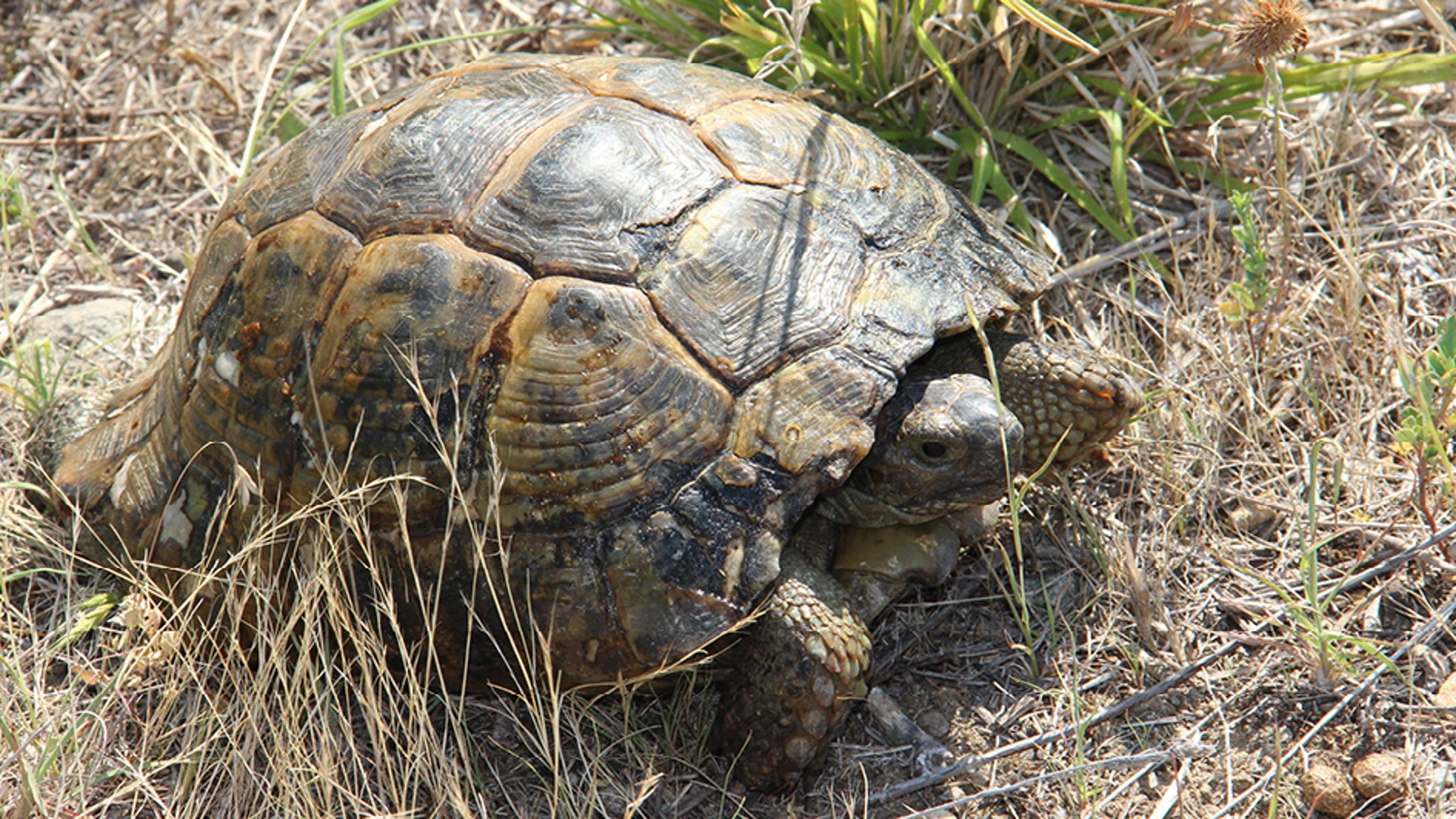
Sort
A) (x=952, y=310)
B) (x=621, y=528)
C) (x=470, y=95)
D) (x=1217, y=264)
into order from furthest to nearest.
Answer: (x=1217, y=264), (x=470, y=95), (x=952, y=310), (x=621, y=528)

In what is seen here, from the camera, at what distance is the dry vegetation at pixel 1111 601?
2742 millimetres

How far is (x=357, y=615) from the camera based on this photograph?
2.71m

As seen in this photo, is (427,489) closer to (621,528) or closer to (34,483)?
(621,528)

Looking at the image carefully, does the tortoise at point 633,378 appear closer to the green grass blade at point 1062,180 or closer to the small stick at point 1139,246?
the small stick at point 1139,246

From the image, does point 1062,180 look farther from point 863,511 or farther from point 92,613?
point 92,613

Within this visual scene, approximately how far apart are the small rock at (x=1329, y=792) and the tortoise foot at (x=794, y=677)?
103 centimetres

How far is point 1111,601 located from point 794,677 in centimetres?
94

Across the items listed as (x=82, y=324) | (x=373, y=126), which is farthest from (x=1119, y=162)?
(x=82, y=324)

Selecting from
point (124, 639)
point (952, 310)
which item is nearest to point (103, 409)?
point (124, 639)

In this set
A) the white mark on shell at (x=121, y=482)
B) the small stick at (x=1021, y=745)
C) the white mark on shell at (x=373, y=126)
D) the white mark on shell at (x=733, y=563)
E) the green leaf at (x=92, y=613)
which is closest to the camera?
the white mark on shell at (x=733, y=563)

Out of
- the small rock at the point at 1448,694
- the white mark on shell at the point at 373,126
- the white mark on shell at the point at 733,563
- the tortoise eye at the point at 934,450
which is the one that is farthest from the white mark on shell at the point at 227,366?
the small rock at the point at 1448,694

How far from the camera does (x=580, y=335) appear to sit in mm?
2660

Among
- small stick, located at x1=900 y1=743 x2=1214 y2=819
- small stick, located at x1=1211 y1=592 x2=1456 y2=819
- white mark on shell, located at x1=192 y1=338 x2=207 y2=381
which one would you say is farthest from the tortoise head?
white mark on shell, located at x1=192 y1=338 x2=207 y2=381

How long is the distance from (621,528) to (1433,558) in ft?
6.72
